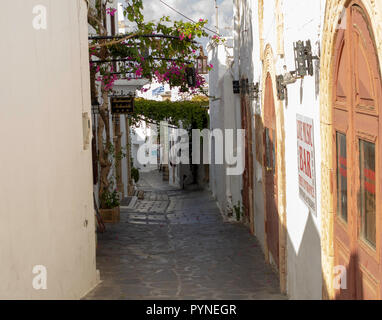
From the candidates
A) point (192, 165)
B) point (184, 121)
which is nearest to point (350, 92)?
point (184, 121)

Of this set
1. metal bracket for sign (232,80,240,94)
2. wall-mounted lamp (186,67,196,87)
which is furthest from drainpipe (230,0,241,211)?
wall-mounted lamp (186,67,196,87)

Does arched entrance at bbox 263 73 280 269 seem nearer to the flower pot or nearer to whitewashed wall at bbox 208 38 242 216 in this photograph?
whitewashed wall at bbox 208 38 242 216

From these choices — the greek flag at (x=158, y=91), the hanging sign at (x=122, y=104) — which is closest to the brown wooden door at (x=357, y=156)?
the hanging sign at (x=122, y=104)

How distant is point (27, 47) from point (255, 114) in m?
6.54

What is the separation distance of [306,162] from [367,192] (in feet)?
7.47

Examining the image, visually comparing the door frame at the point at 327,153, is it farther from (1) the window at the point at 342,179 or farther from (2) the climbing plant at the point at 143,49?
(2) the climbing plant at the point at 143,49

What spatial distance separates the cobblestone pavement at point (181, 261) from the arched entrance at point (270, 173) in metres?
0.51

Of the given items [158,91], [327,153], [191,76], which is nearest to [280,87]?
[327,153]

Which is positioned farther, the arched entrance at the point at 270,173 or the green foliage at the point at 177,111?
the green foliage at the point at 177,111

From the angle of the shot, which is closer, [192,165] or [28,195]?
[28,195]

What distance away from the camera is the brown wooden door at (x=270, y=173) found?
381 inches

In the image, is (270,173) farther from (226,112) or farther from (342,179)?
(226,112)
